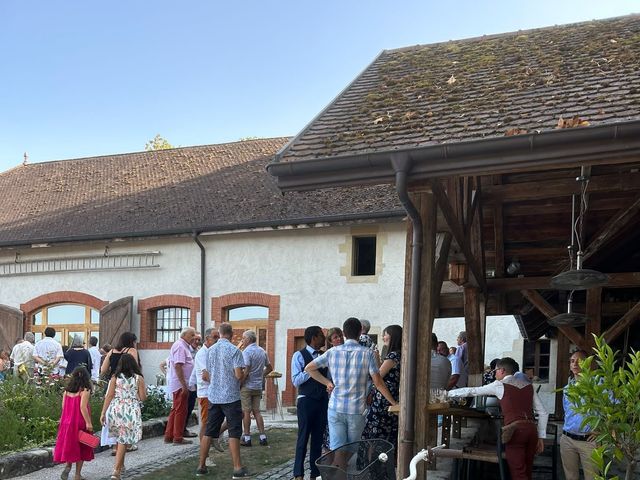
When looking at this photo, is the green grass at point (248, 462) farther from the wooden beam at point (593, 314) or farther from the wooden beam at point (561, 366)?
the wooden beam at point (561, 366)

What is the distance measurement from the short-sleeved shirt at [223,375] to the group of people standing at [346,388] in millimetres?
847

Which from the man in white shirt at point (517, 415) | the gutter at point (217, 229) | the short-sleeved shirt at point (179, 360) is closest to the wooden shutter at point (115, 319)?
the gutter at point (217, 229)

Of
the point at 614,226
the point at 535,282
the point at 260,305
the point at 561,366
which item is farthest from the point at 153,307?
the point at 614,226

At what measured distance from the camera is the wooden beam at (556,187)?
906 cm

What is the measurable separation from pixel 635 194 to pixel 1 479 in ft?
26.2

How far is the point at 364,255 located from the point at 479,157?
12.7 meters

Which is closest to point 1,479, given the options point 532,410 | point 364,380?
point 364,380

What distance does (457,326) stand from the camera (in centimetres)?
1766

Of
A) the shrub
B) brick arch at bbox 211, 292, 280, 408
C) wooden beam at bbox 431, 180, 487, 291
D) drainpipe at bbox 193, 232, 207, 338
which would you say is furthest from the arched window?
wooden beam at bbox 431, 180, 487, 291

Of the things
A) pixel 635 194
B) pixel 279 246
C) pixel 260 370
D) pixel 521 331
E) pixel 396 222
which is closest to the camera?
pixel 635 194

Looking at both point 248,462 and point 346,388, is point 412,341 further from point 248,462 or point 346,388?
point 248,462

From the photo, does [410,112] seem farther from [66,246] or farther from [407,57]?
[66,246]

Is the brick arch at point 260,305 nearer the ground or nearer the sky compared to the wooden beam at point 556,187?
nearer the ground

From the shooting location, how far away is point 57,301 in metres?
21.7
